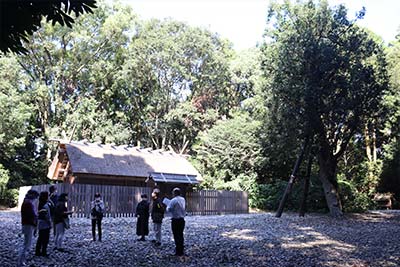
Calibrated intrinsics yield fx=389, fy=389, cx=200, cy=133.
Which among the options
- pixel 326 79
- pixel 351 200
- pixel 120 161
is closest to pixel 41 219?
pixel 326 79

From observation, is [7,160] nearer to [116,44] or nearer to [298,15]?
[116,44]

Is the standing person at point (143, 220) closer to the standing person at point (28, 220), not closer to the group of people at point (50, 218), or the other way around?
the group of people at point (50, 218)

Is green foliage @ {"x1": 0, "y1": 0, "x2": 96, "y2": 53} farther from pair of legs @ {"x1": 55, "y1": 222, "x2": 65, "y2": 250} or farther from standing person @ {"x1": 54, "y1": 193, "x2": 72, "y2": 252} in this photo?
pair of legs @ {"x1": 55, "y1": 222, "x2": 65, "y2": 250}

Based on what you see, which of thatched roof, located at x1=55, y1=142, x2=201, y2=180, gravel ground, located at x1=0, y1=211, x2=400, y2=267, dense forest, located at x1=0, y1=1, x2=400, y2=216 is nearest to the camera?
gravel ground, located at x1=0, y1=211, x2=400, y2=267

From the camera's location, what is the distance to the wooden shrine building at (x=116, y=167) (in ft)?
83.8

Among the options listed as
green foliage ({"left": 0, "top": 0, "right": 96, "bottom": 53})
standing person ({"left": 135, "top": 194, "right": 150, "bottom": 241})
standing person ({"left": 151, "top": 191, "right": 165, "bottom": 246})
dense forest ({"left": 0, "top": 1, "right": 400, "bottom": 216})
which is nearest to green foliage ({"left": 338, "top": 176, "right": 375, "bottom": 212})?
dense forest ({"left": 0, "top": 1, "right": 400, "bottom": 216})

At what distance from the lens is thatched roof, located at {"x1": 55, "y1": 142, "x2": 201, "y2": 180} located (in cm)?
2569

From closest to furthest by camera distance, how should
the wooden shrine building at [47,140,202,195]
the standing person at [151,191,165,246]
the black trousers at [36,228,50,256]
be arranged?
the black trousers at [36,228,50,256], the standing person at [151,191,165,246], the wooden shrine building at [47,140,202,195]

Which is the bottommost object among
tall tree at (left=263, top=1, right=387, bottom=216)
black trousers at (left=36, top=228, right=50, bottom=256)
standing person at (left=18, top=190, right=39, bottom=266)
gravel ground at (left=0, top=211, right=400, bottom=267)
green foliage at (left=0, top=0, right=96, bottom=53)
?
gravel ground at (left=0, top=211, right=400, bottom=267)

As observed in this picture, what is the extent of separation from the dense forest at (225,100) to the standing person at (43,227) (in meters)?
14.7

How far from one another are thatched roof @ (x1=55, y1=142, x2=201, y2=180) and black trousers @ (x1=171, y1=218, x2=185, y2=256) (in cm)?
1620

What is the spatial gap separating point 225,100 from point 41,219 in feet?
112

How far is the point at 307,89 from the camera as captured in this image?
20094mm

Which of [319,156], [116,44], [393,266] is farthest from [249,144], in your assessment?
[393,266]
